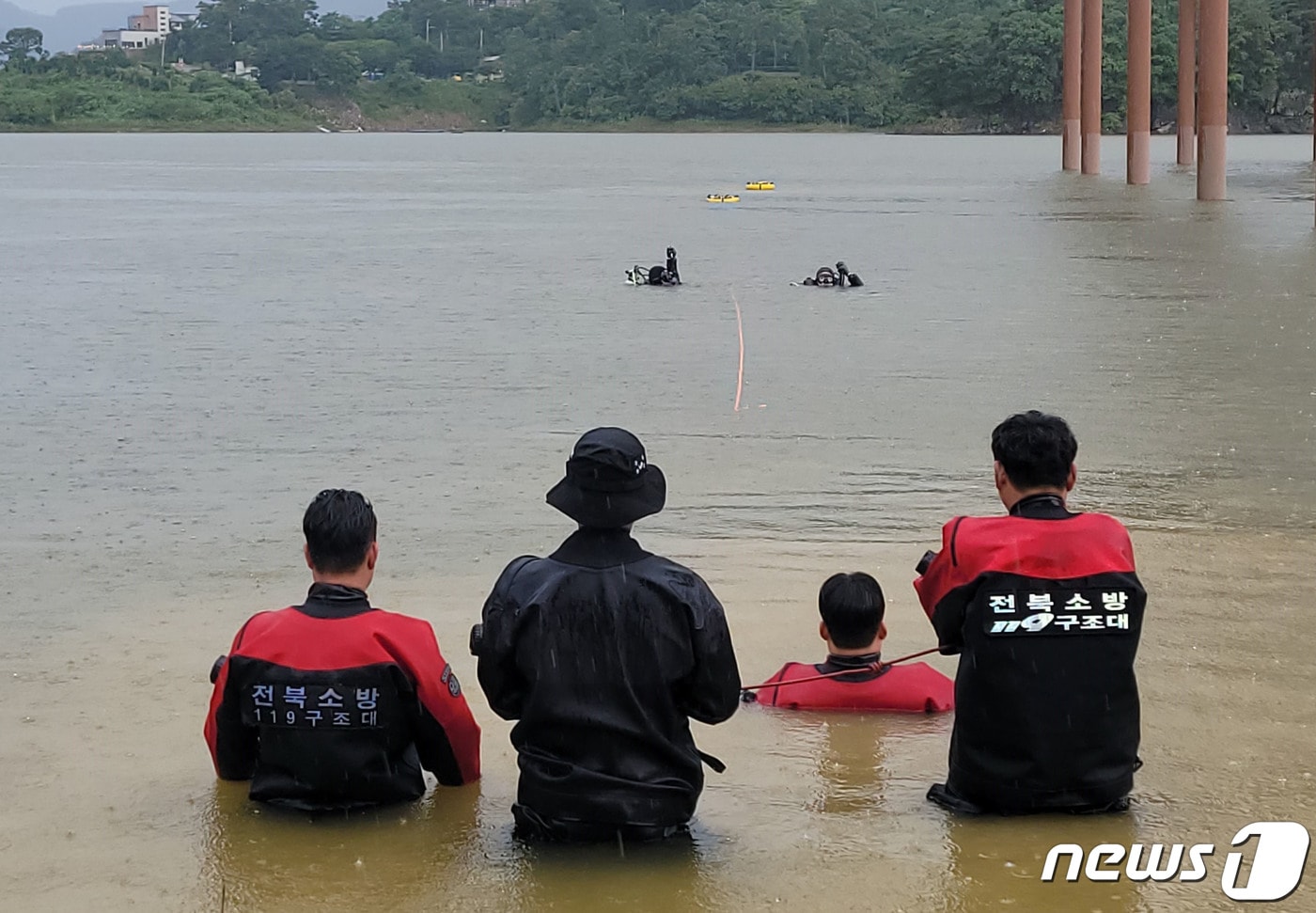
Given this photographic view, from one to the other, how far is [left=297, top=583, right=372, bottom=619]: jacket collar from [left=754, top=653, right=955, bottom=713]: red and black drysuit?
6.54 feet

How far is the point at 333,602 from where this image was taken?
5.23m

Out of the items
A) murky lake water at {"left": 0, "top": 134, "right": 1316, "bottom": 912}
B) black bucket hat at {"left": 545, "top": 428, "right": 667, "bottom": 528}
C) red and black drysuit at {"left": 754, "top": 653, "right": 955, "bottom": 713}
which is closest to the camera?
black bucket hat at {"left": 545, "top": 428, "right": 667, "bottom": 528}

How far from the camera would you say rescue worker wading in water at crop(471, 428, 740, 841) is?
4.94 metres

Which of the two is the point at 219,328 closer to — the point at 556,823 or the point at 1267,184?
the point at 556,823

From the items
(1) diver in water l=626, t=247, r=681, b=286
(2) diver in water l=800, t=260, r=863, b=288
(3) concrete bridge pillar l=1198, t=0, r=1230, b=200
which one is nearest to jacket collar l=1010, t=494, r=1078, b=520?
(2) diver in water l=800, t=260, r=863, b=288

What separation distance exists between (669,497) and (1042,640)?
20.8ft

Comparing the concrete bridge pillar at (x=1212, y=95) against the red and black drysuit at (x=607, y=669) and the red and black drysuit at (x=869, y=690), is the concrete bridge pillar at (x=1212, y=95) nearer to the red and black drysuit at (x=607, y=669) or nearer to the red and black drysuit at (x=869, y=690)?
the red and black drysuit at (x=869, y=690)

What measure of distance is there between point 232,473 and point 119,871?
7.49 metres

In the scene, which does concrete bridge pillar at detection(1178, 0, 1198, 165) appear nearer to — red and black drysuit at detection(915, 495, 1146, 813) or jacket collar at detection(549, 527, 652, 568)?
red and black drysuit at detection(915, 495, 1146, 813)

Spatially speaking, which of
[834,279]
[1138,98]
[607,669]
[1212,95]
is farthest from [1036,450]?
[1138,98]

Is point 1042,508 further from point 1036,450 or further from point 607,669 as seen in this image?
point 607,669

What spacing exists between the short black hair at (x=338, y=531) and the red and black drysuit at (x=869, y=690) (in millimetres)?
2054

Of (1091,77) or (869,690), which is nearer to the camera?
(869,690)

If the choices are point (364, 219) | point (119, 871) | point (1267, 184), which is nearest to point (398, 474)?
point (119, 871)
